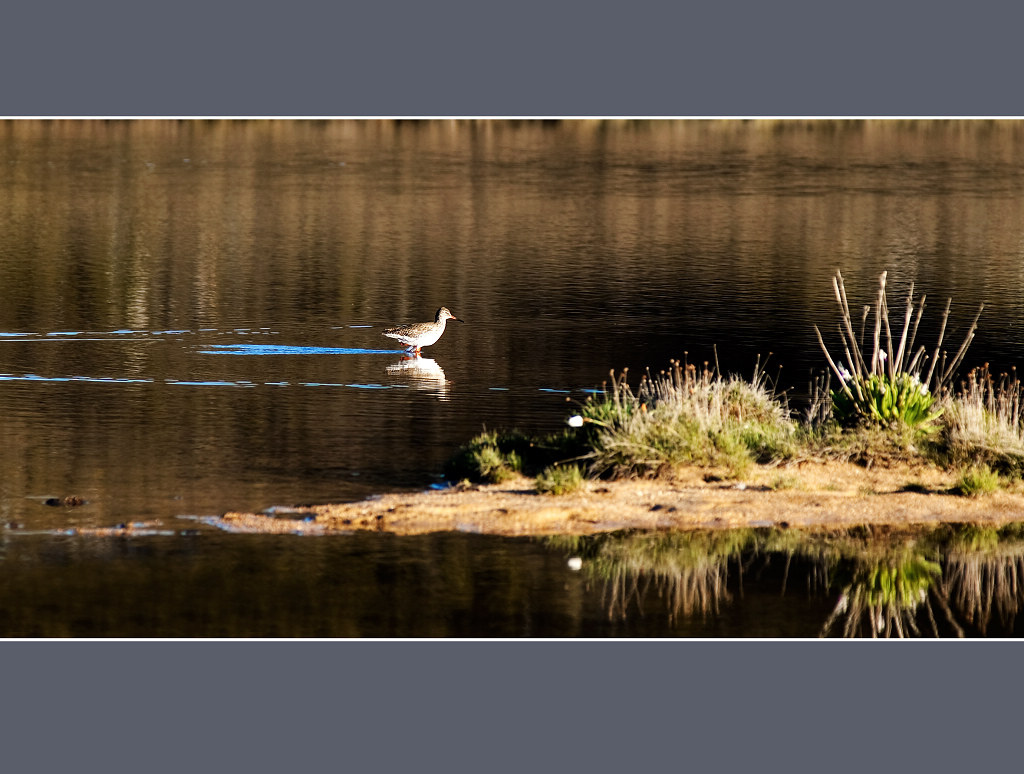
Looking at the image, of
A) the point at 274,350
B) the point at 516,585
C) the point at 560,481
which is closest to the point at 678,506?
the point at 560,481

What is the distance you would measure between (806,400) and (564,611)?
9614 mm

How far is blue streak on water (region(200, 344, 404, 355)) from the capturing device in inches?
979

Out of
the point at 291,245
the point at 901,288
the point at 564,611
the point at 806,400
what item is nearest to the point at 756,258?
the point at 901,288

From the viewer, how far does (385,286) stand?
3316 centimetres

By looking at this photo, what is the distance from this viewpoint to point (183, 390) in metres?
21.5

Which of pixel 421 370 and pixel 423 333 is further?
pixel 423 333

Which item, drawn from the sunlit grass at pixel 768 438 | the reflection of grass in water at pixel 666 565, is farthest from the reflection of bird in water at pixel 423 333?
the reflection of grass in water at pixel 666 565

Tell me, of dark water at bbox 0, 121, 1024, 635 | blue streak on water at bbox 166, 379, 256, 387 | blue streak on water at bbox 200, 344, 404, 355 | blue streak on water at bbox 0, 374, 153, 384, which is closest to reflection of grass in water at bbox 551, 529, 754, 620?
dark water at bbox 0, 121, 1024, 635

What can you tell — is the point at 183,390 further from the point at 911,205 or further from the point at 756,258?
the point at 911,205

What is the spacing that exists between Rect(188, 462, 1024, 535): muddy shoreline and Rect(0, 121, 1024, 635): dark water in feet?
2.60

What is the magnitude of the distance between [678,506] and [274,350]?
11.1m

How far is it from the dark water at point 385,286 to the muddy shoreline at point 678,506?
79 cm

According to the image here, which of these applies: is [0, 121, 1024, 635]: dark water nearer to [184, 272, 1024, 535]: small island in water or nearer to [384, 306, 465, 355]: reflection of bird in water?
[384, 306, 465, 355]: reflection of bird in water

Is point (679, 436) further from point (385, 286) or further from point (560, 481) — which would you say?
point (385, 286)
